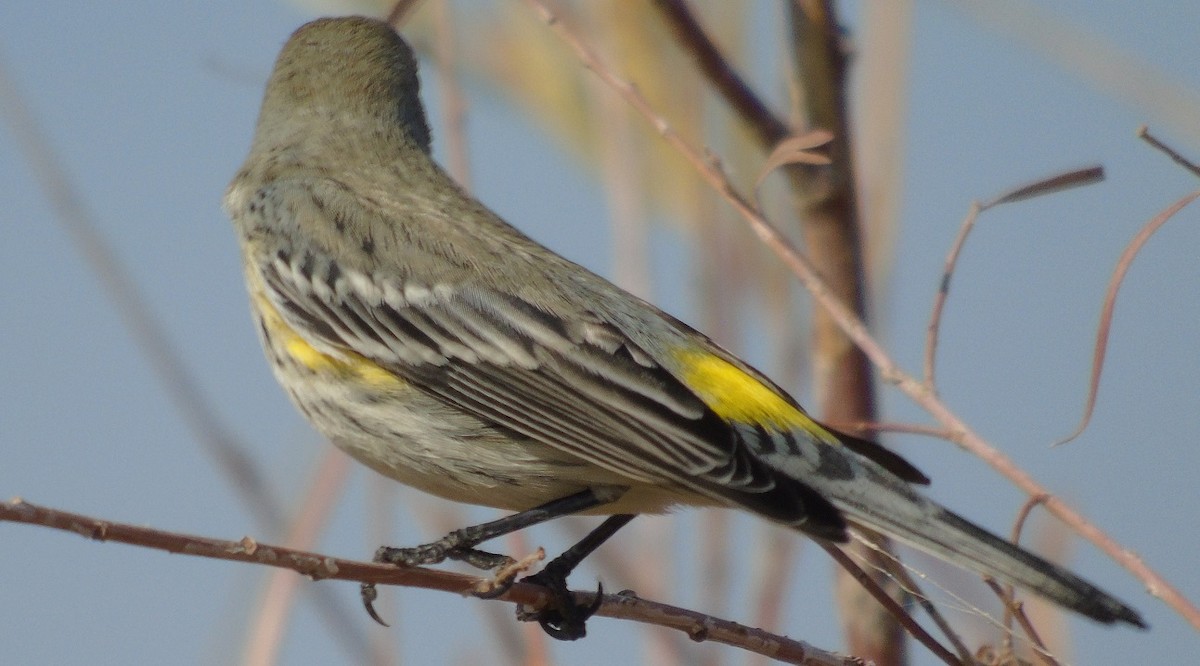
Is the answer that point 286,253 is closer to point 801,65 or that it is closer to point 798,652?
point 801,65

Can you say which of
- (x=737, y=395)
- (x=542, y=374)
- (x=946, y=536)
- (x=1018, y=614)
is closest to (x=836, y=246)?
(x=737, y=395)

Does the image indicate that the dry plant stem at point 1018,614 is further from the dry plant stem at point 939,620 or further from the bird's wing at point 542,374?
the bird's wing at point 542,374

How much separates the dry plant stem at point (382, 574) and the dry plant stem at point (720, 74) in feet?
4.11

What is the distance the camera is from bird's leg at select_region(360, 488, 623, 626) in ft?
9.61

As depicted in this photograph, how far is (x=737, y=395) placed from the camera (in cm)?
315

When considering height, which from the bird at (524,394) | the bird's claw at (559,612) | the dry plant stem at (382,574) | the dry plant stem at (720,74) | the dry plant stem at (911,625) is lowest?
the dry plant stem at (382,574)

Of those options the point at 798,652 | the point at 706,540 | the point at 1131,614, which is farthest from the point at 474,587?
the point at 706,540

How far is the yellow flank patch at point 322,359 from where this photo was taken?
3.11 meters

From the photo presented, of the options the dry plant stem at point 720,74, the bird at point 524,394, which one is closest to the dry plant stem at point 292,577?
the bird at point 524,394

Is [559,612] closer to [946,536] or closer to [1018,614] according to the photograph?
[946,536]

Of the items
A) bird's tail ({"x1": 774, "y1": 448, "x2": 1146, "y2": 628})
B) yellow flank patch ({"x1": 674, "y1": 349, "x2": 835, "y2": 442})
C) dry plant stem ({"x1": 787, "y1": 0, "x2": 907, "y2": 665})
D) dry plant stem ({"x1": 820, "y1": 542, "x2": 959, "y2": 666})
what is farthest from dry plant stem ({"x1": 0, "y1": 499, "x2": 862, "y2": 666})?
dry plant stem ({"x1": 787, "y1": 0, "x2": 907, "y2": 665})

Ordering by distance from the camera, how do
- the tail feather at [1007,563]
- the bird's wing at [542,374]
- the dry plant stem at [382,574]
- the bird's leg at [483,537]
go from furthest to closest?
the bird's leg at [483,537] → the bird's wing at [542,374] → the tail feather at [1007,563] → the dry plant stem at [382,574]

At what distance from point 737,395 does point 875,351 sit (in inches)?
27.3

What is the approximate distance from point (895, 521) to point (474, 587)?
85 centimetres
